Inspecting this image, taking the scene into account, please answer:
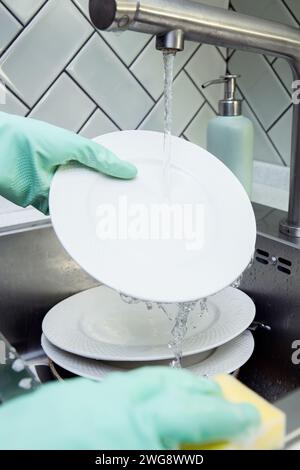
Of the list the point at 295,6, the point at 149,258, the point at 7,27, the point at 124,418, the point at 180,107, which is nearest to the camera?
the point at 124,418

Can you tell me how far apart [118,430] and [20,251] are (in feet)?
1.74

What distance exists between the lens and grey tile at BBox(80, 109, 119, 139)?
92 centimetres

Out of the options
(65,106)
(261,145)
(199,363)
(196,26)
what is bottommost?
(199,363)

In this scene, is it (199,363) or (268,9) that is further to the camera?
(268,9)

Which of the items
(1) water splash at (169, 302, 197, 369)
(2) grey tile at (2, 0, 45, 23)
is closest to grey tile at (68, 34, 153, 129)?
(2) grey tile at (2, 0, 45, 23)

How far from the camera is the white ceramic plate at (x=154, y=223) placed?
0.52 m

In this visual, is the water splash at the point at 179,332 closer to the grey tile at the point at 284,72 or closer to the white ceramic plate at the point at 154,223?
the white ceramic plate at the point at 154,223

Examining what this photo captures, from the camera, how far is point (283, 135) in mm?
980

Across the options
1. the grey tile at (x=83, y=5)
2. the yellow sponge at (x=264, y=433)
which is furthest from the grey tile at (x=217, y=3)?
the yellow sponge at (x=264, y=433)

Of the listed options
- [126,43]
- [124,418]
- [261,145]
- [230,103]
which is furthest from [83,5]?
[124,418]

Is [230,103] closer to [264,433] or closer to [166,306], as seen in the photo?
[166,306]

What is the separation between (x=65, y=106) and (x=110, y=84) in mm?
95

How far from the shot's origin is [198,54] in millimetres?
1022

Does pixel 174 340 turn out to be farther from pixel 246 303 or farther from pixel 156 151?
pixel 156 151
